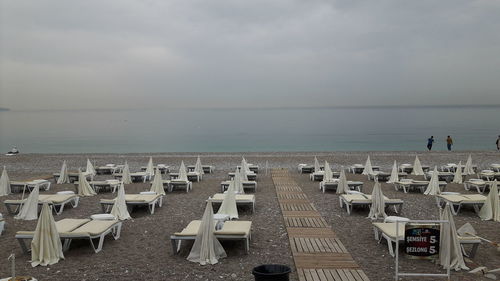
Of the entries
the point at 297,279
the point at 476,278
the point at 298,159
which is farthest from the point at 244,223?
the point at 298,159

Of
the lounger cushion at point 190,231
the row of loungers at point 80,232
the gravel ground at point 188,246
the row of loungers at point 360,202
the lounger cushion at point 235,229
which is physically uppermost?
the row of loungers at point 360,202

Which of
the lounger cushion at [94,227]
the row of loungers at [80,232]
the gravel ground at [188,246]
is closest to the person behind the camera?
the gravel ground at [188,246]

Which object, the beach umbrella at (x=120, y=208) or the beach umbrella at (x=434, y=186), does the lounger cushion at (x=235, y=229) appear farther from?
the beach umbrella at (x=434, y=186)

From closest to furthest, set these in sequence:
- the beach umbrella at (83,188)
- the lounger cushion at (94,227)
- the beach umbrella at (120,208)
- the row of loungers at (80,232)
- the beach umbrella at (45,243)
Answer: the beach umbrella at (45,243), the row of loungers at (80,232), the lounger cushion at (94,227), the beach umbrella at (120,208), the beach umbrella at (83,188)

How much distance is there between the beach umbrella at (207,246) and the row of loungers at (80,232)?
6.55ft

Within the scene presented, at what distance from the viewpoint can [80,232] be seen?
736cm

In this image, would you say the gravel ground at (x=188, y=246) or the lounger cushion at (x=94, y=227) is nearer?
the gravel ground at (x=188, y=246)

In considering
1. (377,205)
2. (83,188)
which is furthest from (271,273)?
(83,188)

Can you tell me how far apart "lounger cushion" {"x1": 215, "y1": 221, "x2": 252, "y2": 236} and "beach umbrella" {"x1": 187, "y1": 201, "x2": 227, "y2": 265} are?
0.33m

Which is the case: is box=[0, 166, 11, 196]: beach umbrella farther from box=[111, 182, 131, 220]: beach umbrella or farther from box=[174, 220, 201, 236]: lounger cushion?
box=[174, 220, 201, 236]: lounger cushion

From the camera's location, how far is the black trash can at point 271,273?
16.7ft

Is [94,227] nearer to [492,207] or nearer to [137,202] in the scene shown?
[137,202]

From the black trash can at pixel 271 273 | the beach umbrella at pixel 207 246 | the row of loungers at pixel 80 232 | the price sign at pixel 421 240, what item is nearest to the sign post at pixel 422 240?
the price sign at pixel 421 240

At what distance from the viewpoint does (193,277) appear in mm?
6250
